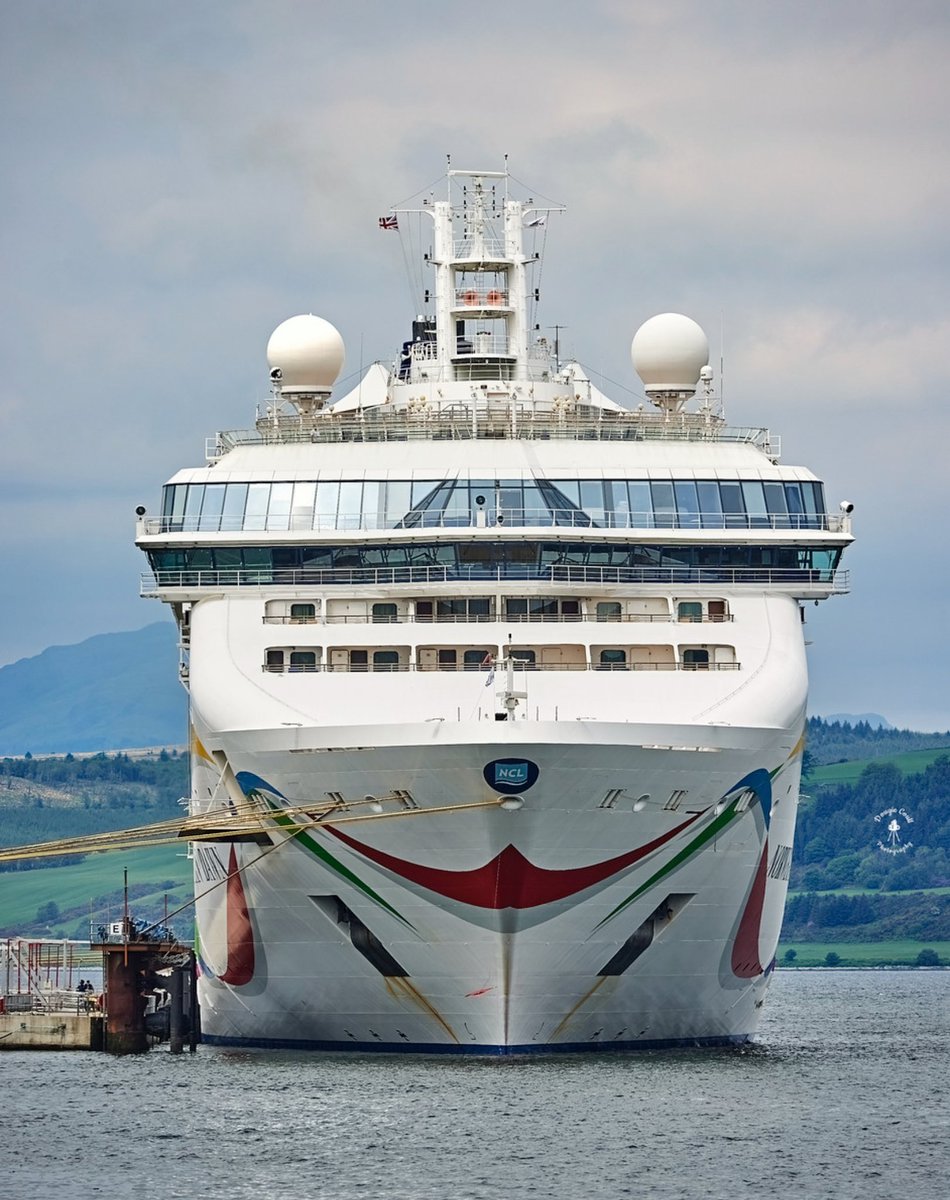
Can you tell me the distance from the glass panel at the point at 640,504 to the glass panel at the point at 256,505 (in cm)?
828

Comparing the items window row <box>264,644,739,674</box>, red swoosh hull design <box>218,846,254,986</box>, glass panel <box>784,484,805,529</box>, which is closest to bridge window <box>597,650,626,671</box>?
window row <box>264,644,739,674</box>

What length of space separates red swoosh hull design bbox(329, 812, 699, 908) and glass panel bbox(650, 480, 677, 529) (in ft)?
35.5

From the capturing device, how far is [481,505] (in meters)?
63.0

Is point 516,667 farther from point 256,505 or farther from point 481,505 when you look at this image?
point 256,505

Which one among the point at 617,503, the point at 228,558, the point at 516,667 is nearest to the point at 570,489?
the point at 617,503

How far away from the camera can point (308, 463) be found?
66.2m

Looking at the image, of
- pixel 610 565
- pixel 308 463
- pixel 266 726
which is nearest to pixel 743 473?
pixel 610 565

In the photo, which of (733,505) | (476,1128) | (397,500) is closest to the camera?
(476,1128)

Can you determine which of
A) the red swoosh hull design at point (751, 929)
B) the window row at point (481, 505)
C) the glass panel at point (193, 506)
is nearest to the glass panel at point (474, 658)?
the window row at point (481, 505)

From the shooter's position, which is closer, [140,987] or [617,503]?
[617,503]

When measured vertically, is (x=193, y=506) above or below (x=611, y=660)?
above

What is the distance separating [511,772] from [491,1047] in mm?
6021

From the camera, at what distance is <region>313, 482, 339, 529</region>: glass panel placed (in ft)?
209

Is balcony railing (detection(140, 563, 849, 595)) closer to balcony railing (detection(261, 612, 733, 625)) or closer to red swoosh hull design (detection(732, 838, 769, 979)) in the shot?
balcony railing (detection(261, 612, 733, 625))
